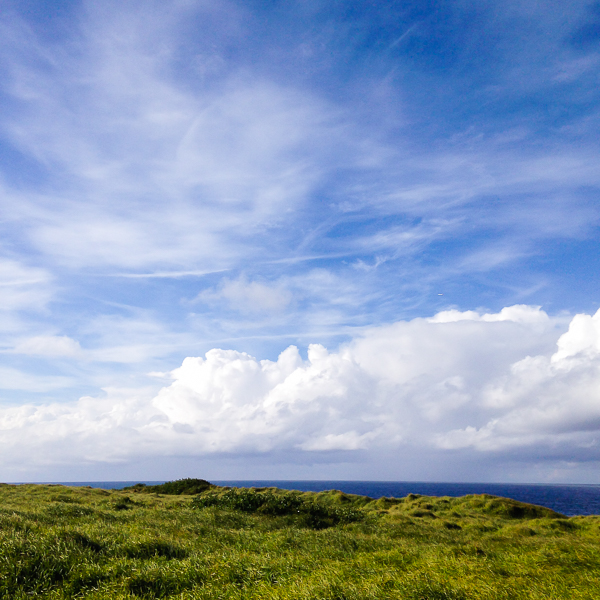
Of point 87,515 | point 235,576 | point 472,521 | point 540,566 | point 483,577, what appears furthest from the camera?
point 472,521

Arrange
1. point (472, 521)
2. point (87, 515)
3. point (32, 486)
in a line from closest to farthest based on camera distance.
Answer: point (87, 515)
point (472, 521)
point (32, 486)

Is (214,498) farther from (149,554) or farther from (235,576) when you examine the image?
(235,576)

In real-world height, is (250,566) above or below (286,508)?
above

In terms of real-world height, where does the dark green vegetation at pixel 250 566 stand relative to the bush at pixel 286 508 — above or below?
above

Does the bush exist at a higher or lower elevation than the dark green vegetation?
lower

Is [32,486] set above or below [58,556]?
below

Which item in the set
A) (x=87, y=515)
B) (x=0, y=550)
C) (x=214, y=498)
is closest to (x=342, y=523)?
(x=214, y=498)

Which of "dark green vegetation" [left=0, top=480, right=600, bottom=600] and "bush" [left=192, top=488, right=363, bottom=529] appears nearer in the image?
"dark green vegetation" [left=0, top=480, right=600, bottom=600]

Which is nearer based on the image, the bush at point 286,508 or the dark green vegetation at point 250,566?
the dark green vegetation at point 250,566

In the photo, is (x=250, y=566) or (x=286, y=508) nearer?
(x=250, y=566)

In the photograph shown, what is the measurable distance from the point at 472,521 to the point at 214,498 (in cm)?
2509

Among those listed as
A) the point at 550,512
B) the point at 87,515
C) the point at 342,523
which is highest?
the point at 87,515

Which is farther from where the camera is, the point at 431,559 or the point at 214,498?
the point at 214,498

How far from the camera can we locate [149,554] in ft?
50.4
